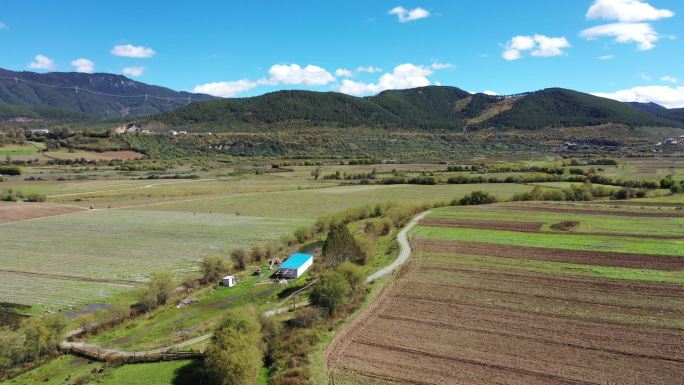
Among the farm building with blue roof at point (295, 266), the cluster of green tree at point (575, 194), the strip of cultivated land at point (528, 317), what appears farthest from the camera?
the cluster of green tree at point (575, 194)

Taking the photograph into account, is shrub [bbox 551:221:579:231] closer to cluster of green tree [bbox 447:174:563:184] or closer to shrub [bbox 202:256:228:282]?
shrub [bbox 202:256:228:282]

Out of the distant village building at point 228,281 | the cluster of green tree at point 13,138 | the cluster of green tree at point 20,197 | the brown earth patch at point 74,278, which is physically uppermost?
the cluster of green tree at point 13,138

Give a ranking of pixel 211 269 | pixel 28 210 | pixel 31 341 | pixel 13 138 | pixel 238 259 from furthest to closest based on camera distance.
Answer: pixel 13 138
pixel 28 210
pixel 238 259
pixel 211 269
pixel 31 341

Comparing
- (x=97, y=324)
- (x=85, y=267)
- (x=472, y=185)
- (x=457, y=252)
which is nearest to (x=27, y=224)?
(x=85, y=267)

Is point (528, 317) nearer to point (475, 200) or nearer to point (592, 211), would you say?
point (592, 211)

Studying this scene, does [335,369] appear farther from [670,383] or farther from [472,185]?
[472,185]

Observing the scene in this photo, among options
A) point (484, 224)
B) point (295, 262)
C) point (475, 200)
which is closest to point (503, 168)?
point (475, 200)

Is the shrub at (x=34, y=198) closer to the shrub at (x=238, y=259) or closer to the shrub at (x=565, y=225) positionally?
the shrub at (x=238, y=259)

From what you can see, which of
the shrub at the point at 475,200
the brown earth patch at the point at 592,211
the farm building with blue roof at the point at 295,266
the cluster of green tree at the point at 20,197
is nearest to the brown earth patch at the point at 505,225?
the brown earth patch at the point at 592,211
